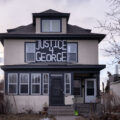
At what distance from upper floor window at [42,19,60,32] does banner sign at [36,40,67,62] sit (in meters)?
1.00

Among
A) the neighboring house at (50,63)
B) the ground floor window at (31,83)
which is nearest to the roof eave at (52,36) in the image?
the neighboring house at (50,63)

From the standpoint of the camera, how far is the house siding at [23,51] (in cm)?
2391

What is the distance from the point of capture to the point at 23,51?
24.0m

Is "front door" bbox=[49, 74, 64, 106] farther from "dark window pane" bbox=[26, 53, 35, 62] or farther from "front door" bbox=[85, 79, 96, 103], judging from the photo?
"front door" bbox=[85, 79, 96, 103]

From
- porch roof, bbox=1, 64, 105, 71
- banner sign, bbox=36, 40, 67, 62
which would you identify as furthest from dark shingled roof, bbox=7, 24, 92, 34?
porch roof, bbox=1, 64, 105, 71

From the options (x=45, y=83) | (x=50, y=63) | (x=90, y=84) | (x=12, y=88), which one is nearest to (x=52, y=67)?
(x=50, y=63)

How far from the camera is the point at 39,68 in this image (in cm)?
2308

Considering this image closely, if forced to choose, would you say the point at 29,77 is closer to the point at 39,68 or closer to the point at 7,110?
the point at 39,68

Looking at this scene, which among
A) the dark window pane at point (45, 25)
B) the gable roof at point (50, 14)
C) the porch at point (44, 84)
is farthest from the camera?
the dark window pane at point (45, 25)

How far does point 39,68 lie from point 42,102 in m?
2.68

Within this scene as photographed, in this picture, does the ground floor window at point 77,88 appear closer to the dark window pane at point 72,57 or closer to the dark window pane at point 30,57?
the dark window pane at point 72,57

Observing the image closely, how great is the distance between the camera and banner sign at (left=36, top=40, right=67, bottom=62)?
79.2 ft

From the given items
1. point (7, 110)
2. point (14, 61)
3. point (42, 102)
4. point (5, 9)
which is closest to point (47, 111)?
point (42, 102)

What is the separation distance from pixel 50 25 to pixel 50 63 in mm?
3219
